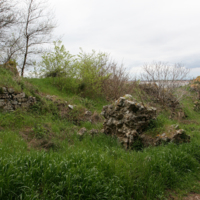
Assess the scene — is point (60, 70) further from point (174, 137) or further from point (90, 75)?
point (174, 137)

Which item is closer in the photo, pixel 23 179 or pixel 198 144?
pixel 23 179

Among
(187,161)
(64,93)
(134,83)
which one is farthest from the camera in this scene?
(134,83)

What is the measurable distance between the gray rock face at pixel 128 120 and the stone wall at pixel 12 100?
15.9 feet

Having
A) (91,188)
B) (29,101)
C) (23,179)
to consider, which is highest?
(29,101)

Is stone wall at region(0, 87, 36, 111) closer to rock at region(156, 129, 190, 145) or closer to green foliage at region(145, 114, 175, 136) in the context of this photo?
green foliage at region(145, 114, 175, 136)

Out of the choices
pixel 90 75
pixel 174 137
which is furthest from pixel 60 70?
pixel 174 137

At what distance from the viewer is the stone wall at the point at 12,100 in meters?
8.39

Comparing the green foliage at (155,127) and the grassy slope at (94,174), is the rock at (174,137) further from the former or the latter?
the grassy slope at (94,174)

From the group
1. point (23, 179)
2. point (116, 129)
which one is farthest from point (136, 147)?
point (23, 179)

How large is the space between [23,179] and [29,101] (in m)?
6.99

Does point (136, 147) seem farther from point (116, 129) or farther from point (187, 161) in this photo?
point (187, 161)

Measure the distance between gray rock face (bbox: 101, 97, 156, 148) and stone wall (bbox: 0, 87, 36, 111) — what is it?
15.9 ft

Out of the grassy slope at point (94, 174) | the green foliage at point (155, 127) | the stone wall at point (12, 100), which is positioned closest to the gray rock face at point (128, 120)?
the green foliage at point (155, 127)

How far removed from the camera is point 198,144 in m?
5.95
